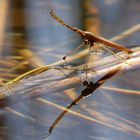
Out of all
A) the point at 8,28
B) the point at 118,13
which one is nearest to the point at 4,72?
the point at 8,28

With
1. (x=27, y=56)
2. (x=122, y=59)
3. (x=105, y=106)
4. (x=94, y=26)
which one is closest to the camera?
(x=105, y=106)

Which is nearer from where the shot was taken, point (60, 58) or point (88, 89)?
point (88, 89)

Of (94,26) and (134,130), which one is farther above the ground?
(94,26)

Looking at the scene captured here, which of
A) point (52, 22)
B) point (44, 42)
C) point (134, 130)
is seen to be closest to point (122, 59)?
point (134, 130)

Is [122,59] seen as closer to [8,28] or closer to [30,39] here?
[30,39]

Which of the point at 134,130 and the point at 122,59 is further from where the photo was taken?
the point at 122,59

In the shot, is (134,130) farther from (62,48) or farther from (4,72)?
(62,48)

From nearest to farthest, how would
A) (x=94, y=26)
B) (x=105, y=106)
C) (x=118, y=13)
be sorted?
(x=105, y=106) < (x=94, y=26) < (x=118, y=13)
